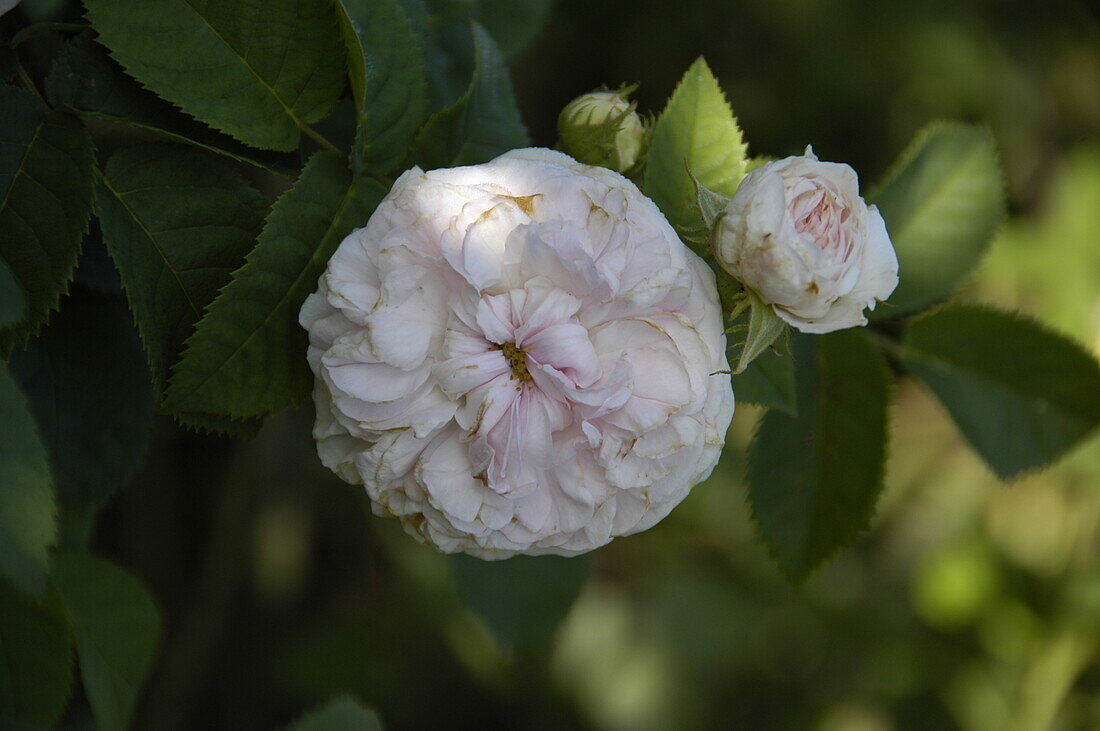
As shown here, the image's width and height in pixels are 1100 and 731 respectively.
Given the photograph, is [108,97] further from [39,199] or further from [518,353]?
[518,353]

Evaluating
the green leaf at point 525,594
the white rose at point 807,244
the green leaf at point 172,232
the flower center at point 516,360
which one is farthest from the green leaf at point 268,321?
the green leaf at point 525,594

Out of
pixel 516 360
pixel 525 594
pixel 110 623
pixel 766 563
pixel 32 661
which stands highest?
pixel 516 360

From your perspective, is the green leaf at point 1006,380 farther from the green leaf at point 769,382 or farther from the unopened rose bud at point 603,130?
the unopened rose bud at point 603,130

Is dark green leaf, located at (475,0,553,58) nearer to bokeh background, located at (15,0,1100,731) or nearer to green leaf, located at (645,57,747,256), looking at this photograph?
green leaf, located at (645,57,747,256)

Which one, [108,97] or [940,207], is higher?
[108,97]

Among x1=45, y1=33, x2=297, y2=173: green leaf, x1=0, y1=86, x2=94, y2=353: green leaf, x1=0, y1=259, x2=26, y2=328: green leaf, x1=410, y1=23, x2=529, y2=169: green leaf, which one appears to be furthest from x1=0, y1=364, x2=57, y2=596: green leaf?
x1=410, y1=23, x2=529, y2=169: green leaf

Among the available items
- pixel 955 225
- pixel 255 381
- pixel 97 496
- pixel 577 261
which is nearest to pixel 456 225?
pixel 577 261

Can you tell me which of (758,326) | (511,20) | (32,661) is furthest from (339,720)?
(511,20)
